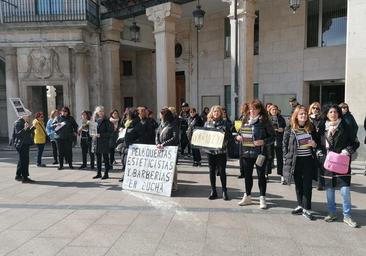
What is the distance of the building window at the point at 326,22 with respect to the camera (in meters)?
13.0

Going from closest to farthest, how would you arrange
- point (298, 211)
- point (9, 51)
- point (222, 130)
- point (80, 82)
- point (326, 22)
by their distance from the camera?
point (298, 211)
point (222, 130)
point (326, 22)
point (9, 51)
point (80, 82)

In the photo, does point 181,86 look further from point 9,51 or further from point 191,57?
point 9,51

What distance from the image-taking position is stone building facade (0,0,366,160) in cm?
1327

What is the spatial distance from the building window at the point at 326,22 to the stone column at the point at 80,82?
380 inches

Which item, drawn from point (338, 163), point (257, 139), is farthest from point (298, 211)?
point (257, 139)

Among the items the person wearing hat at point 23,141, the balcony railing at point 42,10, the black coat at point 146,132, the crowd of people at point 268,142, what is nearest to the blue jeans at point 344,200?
the crowd of people at point 268,142

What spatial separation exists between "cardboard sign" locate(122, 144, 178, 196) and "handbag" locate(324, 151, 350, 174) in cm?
272

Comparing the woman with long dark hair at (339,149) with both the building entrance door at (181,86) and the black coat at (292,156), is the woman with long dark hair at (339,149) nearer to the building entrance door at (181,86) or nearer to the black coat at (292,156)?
the black coat at (292,156)

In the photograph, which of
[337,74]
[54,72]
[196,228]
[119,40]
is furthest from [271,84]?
[196,228]

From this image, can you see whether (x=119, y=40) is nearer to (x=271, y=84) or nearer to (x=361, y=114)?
(x=271, y=84)

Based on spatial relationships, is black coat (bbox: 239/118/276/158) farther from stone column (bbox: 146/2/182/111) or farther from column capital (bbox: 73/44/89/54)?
column capital (bbox: 73/44/89/54)

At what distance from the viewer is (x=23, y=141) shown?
25.6ft

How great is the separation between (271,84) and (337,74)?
276 cm

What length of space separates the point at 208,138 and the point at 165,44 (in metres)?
8.49
